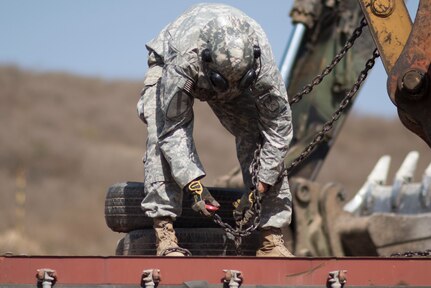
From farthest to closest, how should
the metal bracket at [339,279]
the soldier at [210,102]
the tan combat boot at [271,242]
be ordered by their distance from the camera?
the tan combat boot at [271,242]
the soldier at [210,102]
the metal bracket at [339,279]

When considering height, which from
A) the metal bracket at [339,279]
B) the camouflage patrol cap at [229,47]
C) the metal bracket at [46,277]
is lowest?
the metal bracket at [339,279]

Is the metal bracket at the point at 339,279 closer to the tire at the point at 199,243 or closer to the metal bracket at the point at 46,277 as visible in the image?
the metal bracket at the point at 46,277

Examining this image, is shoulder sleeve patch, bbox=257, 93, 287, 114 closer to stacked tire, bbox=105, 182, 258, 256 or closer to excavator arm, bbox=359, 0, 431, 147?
excavator arm, bbox=359, 0, 431, 147

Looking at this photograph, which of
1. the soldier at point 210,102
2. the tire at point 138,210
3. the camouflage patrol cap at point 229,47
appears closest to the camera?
the camouflage patrol cap at point 229,47

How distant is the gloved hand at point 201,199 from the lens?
1035 centimetres

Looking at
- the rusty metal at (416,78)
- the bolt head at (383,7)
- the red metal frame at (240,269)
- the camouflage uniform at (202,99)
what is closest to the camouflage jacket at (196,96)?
the camouflage uniform at (202,99)

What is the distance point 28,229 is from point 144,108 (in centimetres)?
3449

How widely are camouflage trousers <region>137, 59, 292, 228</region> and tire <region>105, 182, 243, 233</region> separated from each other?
17.4 inches

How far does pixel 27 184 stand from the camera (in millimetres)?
52688

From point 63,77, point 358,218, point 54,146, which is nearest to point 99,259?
point 358,218

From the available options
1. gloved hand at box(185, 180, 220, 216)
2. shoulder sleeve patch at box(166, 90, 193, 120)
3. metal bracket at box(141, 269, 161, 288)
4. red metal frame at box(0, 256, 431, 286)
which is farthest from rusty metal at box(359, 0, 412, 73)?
metal bracket at box(141, 269, 161, 288)

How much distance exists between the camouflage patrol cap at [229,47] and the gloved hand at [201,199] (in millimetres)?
709

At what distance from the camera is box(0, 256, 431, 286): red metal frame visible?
9312 mm

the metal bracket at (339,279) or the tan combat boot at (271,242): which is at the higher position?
the tan combat boot at (271,242)
